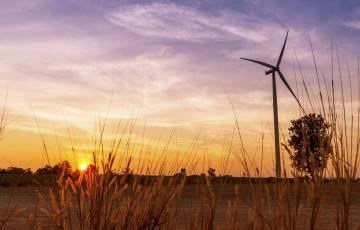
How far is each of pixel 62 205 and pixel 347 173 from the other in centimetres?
239

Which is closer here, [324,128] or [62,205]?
[324,128]

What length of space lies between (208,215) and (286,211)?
1097 millimetres

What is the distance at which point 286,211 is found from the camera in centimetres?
438

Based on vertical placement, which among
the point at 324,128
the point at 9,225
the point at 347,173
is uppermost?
the point at 324,128

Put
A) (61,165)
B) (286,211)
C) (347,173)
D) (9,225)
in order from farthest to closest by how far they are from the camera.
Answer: (9,225), (61,165), (286,211), (347,173)

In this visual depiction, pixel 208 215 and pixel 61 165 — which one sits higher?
pixel 61 165

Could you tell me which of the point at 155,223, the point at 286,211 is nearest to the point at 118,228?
the point at 155,223

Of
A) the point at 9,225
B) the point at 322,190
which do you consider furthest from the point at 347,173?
the point at 9,225

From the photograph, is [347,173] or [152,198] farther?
[152,198]

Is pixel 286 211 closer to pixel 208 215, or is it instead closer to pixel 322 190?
pixel 322 190

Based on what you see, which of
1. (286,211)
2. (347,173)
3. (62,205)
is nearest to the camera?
(347,173)

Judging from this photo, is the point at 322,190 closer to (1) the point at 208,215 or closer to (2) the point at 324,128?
(2) the point at 324,128

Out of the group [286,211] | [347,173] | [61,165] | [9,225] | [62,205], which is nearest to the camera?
[347,173]

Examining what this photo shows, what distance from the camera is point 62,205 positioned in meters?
5.09
